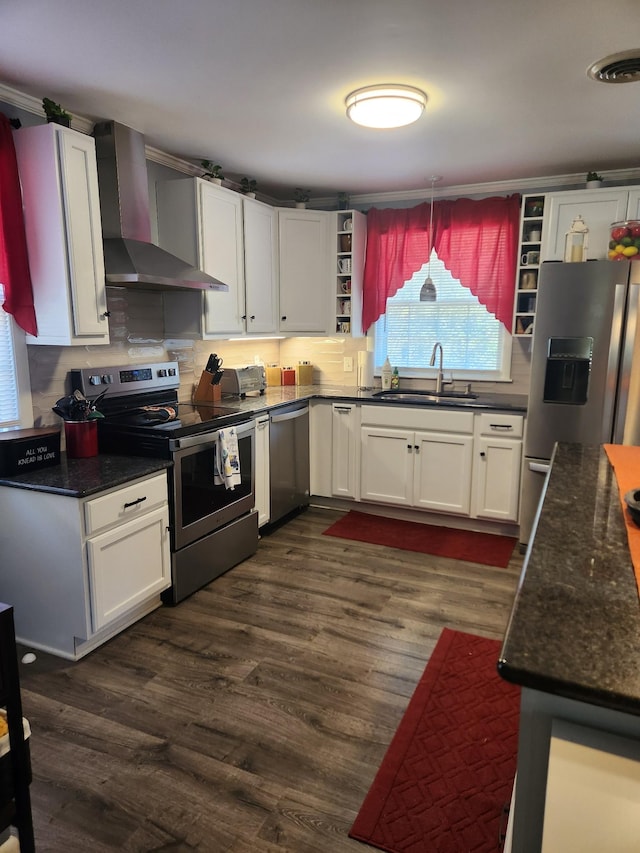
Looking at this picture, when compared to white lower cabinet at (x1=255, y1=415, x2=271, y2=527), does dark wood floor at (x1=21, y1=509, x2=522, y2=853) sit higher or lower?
lower

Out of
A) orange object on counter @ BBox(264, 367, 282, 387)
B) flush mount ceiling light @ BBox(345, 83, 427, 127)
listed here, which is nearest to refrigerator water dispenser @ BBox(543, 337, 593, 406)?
flush mount ceiling light @ BBox(345, 83, 427, 127)

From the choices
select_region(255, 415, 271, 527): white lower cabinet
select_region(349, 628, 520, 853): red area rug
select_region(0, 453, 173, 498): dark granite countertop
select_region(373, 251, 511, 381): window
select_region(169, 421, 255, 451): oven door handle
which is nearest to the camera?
select_region(349, 628, 520, 853): red area rug

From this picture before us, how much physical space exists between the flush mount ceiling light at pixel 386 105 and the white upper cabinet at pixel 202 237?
1194 millimetres

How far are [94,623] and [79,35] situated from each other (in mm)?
2286

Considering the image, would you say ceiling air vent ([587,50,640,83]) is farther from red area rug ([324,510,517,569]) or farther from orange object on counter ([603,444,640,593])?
red area rug ([324,510,517,569])

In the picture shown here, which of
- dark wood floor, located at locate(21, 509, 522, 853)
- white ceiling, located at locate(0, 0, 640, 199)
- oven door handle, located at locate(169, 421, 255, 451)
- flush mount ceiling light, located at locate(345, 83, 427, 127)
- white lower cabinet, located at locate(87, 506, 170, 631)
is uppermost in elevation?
white ceiling, located at locate(0, 0, 640, 199)

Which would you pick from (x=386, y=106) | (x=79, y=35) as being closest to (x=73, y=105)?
(x=79, y=35)

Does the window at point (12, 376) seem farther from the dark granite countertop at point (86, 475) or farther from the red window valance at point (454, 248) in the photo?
the red window valance at point (454, 248)

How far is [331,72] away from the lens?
2.30 meters

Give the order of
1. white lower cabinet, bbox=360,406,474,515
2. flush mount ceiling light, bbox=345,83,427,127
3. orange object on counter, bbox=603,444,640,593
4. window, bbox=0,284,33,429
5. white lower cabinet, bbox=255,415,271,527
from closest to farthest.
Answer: orange object on counter, bbox=603,444,640,593, flush mount ceiling light, bbox=345,83,427,127, window, bbox=0,284,33,429, white lower cabinet, bbox=255,415,271,527, white lower cabinet, bbox=360,406,474,515

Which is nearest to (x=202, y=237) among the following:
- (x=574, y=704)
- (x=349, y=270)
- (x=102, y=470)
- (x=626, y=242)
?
(x=349, y=270)

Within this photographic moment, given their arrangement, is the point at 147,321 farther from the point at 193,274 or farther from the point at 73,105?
the point at 73,105

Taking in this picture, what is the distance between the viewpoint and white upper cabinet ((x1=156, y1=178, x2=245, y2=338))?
11.3ft

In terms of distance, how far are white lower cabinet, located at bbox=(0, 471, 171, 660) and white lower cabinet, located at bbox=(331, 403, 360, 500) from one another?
1.83 meters
